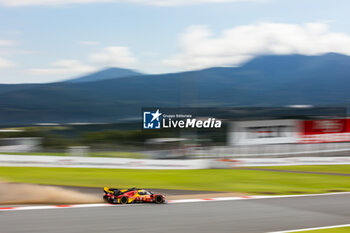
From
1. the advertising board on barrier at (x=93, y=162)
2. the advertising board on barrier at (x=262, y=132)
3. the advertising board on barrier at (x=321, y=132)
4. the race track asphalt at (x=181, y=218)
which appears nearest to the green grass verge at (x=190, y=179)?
the advertising board on barrier at (x=93, y=162)

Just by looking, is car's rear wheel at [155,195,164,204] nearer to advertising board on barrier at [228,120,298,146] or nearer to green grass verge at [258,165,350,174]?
green grass verge at [258,165,350,174]

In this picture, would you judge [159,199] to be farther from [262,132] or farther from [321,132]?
[321,132]

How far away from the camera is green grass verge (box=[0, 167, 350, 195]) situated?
42.9 feet

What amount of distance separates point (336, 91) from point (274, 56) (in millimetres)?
30523

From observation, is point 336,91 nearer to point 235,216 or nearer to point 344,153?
point 344,153

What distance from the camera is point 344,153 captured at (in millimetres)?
24984

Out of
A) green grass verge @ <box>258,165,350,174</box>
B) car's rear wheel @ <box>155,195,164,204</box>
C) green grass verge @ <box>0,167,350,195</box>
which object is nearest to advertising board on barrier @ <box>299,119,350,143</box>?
green grass verge @ <box>258,165,350,174</box>

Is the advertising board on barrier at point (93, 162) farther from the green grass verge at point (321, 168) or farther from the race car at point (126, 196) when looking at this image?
the race car at point (126, 196)

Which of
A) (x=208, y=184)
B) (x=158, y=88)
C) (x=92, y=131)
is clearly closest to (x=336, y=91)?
(x=158, y=88)

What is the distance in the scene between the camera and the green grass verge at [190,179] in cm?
1306

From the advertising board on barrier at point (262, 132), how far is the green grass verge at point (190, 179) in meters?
7.90

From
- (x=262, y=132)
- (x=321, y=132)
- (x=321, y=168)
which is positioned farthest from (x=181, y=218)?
(x=321, y=132)

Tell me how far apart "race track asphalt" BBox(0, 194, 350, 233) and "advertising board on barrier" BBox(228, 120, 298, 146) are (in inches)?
646

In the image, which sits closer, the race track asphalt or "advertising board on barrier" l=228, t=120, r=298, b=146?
the race track asphalt
